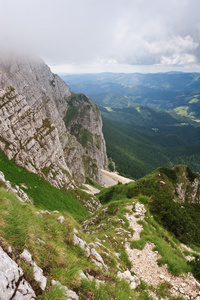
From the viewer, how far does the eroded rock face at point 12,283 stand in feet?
15.5

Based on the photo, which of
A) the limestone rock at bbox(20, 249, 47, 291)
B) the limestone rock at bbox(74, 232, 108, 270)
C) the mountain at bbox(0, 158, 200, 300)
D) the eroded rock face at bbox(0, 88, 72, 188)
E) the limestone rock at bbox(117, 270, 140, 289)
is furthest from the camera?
the eroded rock face at bbox(0, 88, 72, 188)

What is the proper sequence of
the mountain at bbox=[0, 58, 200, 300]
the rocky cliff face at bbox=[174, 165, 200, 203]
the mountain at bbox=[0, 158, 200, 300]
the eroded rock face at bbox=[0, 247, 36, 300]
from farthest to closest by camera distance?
the rocky cliff face at bbox=[174, 165, 200, 203] → the mountain at bbox=[0, 58, 200, 300] → the mountain at bbox=[0, 158, 200, 300] → the eroded rock face at bbox=[0, 247, 36, 300]

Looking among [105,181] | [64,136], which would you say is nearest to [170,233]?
[64,136]

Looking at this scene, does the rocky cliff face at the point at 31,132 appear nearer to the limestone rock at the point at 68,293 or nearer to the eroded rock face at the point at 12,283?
the eroded rock face at the point at 12,283

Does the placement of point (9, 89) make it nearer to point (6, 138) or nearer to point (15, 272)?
point (6, 138)

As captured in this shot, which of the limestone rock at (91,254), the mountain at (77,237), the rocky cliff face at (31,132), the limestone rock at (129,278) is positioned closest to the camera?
the mountain at (77,237)

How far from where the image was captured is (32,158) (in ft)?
160

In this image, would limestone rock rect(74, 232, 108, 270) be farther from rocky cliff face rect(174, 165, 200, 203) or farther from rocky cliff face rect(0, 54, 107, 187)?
rocky cliff face rect(174, 165, 200, 203)

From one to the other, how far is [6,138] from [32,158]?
9.19 meters

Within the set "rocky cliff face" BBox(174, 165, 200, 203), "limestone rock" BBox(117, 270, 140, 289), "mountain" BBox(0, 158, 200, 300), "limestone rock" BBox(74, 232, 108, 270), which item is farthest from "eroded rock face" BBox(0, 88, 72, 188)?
"rocky cliff face" BBox(174, 165, 200, 203)

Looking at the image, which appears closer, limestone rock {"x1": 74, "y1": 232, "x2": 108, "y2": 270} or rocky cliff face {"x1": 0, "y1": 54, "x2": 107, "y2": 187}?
limestone rock {"x1": 74, "y1": 232, "x2": 108, "y2": 270}

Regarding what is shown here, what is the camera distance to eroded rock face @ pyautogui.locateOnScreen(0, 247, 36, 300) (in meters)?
4.71

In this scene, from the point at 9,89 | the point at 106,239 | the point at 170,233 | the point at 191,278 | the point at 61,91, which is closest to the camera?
the point at 191,278

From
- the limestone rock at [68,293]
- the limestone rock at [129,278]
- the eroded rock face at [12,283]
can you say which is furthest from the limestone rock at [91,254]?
the eroded rock face at [12,283]
